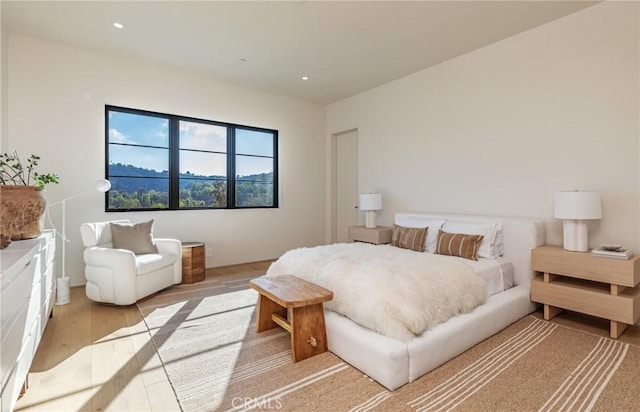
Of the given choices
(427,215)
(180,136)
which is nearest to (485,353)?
(427,215)

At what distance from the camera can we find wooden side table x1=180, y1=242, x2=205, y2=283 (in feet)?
13.3

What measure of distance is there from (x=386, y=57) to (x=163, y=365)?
4.03 metres

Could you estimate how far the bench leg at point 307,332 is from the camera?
7.11ft

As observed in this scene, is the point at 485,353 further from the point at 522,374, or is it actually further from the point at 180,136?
the point at 180,136

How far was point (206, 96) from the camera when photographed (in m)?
4.82

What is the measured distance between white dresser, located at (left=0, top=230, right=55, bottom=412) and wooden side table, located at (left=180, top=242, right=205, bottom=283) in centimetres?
181

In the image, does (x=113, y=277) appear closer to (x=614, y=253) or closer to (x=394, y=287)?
(x=394, y=287)

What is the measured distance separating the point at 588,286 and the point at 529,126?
1709mm

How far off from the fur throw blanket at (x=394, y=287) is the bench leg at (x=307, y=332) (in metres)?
0.20

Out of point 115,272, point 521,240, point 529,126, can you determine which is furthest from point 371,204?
point 115,272

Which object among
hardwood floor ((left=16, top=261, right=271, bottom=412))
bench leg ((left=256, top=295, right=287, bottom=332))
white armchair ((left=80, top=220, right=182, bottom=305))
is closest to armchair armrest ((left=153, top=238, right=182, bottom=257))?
white armchair ((left=80, top=220, right=182, bottom=305))

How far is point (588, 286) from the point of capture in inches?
109

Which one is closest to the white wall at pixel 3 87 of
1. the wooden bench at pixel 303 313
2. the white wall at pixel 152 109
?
the white wall at pixel 152 109

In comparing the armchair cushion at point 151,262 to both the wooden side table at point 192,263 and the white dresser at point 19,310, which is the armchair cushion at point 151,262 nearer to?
the wooden side table at point 192,263
